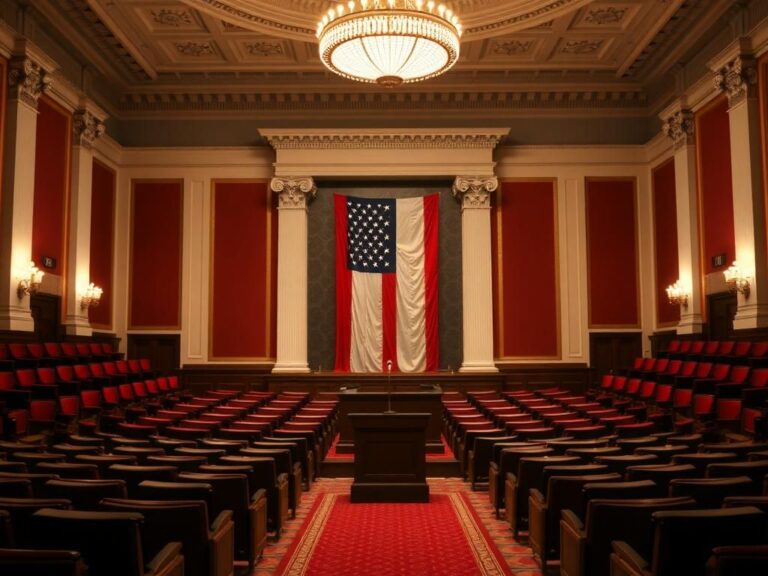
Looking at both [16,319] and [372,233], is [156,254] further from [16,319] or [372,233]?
[16,319]

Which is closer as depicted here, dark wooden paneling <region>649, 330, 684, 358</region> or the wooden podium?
the wooden podium

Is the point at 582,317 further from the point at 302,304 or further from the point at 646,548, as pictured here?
the point at 646,548

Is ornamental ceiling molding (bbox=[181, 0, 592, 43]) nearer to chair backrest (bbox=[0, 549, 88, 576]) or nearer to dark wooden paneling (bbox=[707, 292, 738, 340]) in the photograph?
dark wooden paneling (bbox=[707, 292, 738, 340])

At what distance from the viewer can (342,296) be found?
1711cm

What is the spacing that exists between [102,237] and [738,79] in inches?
507

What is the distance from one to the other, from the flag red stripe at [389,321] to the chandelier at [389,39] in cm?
726

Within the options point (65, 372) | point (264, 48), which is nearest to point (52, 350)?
point (65, 372)

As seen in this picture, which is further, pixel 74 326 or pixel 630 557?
pixel 74 326

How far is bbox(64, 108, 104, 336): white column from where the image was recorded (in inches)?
576

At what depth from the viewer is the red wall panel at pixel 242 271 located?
17.1 m

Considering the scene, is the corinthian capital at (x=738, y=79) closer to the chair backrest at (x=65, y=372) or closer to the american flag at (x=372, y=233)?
the american flag at (x=372, y=233)

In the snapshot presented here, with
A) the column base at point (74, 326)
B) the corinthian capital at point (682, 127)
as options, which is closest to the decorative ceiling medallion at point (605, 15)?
the corinthian capital at point (682, 127)

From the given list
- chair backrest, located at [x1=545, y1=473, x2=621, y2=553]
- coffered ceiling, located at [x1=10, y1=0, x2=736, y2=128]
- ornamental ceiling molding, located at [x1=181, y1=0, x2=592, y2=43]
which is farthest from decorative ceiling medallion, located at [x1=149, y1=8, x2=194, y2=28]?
chair backrest, located at [x1=545, y1=473, x2=621, y2=553]

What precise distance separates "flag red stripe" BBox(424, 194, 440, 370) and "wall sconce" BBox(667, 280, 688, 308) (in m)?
5.01
